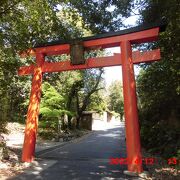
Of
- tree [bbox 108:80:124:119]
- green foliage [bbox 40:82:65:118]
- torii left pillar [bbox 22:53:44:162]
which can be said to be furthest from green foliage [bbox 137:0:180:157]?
tree [bbox 108:80:124:119]

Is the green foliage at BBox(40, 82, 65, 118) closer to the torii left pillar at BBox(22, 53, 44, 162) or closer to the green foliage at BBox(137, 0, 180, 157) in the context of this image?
the green foliage at BBox(137, 0, 180, 157)

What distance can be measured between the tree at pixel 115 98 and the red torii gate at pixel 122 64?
6179 cm

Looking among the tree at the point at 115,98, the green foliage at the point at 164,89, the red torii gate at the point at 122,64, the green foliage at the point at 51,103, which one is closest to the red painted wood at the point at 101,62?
the red torii gate at the point at 122,64

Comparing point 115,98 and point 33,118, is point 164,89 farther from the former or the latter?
point 115,98

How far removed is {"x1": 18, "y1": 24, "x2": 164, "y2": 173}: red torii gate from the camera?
10.4 metres

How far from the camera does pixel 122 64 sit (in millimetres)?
11047

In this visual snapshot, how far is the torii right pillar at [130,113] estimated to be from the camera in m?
10.1

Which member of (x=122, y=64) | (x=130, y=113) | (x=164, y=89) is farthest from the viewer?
(x=164, y=89)

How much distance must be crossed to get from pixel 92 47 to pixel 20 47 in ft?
12.0

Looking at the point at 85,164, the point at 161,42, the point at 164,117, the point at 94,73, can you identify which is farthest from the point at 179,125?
the point at 94,73

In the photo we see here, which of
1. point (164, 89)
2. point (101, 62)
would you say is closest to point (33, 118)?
point (101, 62)

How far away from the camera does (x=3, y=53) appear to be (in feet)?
31.4

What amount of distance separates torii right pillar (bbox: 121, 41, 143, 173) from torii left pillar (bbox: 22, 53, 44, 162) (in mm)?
3822

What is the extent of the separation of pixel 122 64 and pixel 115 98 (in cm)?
6445
